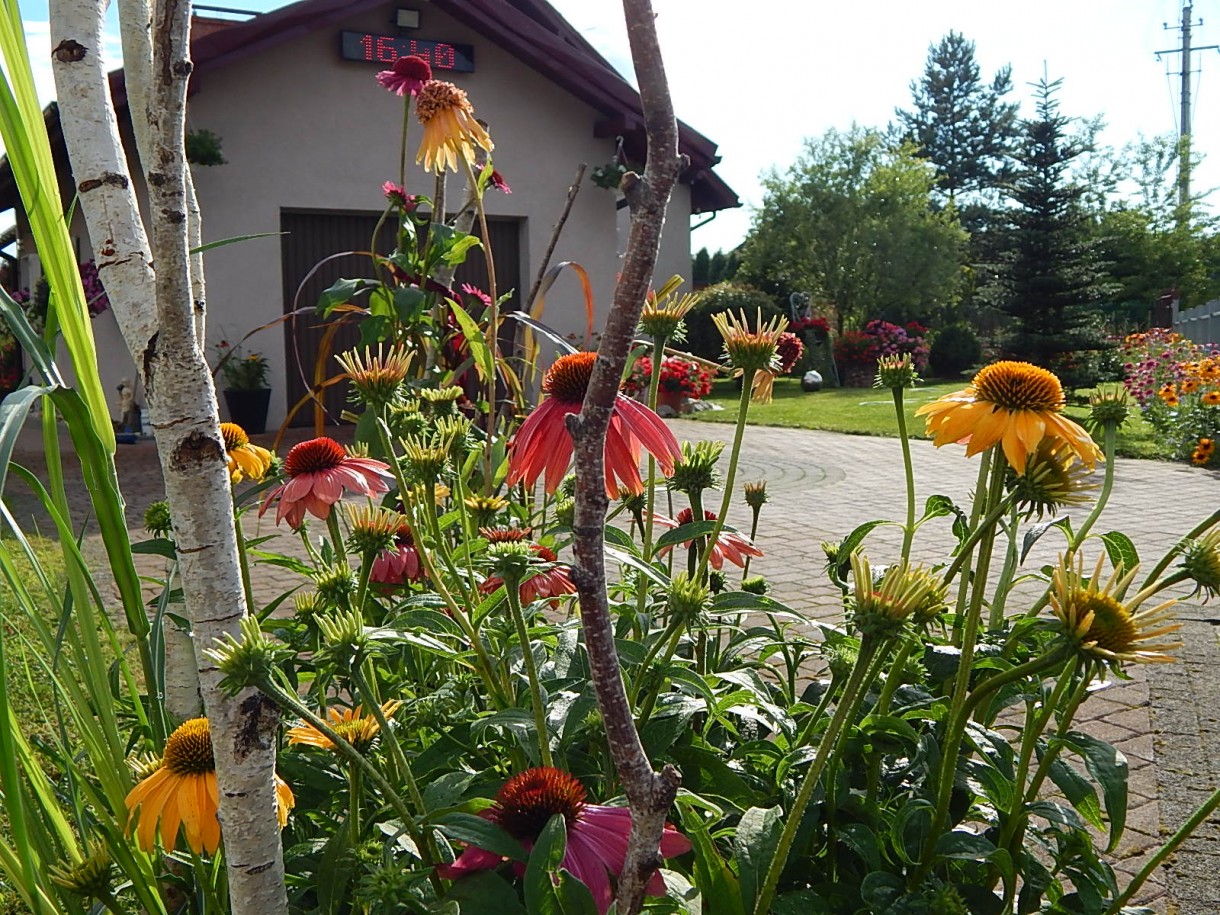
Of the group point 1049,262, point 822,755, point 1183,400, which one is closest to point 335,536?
point 822,755

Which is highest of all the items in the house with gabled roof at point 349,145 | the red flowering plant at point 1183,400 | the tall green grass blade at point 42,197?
the house with gabled roof at point 349,145

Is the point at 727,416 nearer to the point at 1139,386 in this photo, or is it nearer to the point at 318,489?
the point at 1139,386

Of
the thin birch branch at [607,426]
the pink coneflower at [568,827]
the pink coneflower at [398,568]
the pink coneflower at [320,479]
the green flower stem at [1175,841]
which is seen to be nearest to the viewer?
the thin birch branch at [607,426]

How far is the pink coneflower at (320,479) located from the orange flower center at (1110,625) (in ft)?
3.59

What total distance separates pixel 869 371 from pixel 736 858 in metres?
16.9

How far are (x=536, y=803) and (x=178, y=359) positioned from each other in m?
0.56

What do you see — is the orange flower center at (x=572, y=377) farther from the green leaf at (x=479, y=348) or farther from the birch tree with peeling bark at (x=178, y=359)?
the green leaf at (x=479, y=348)

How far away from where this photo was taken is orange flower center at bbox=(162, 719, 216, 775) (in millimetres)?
1177

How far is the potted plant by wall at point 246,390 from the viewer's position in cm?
1009

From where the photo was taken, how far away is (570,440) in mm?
1230

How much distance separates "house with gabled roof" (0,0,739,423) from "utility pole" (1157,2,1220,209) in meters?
28.1

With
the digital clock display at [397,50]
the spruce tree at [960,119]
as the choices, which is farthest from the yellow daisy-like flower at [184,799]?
the spruce tree at [960,119]

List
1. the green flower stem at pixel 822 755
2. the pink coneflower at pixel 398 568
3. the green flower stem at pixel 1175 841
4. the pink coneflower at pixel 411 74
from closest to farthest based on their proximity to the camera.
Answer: the green flower stem at pixel 822 755
the green flower stem at pixel 1175 841
the pink coneflower at pixel 398 568
the pink coneflower at pixel 411 74

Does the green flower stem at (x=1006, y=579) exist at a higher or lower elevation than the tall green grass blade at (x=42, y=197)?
lower
